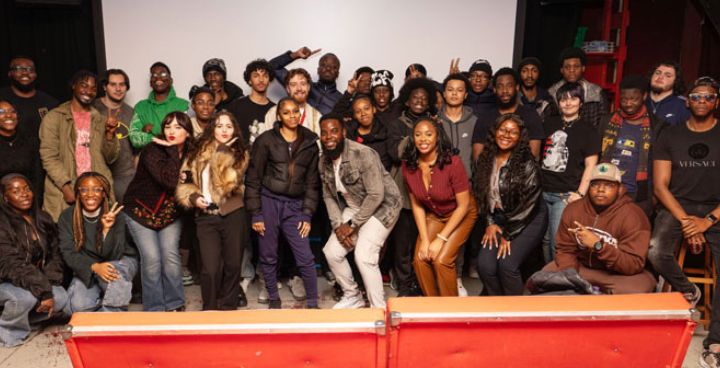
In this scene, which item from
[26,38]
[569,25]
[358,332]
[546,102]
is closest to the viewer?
[358,332]

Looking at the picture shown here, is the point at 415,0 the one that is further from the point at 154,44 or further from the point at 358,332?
the point at 358,332

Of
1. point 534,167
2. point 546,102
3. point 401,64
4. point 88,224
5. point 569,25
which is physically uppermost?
point 569,25

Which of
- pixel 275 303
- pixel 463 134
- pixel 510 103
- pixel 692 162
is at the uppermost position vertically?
pixel 510 103

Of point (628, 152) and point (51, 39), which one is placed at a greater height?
point (51, 39)

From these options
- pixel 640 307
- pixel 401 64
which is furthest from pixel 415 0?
pixel 640 307

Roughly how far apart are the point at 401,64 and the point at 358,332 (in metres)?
4.13

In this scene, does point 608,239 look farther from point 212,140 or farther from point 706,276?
point 212,140

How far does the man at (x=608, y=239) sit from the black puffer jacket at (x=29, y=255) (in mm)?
3336

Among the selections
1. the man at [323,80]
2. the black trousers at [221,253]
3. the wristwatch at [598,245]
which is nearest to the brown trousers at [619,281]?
the wristwatch at [598,245]

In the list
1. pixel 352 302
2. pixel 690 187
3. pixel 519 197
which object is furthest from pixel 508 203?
pixel 352 302

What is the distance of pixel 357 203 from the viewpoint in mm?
4020

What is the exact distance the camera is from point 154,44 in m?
5.48

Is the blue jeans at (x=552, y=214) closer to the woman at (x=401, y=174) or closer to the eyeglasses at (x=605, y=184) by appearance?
the eyeglasses at (x=605, y=184)

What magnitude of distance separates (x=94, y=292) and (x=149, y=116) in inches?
59.2
